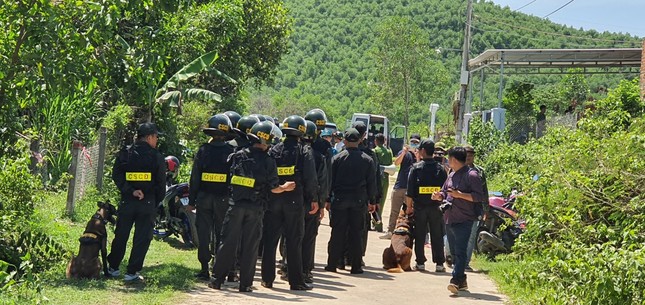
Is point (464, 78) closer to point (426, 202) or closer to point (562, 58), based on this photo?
point (562, 58)

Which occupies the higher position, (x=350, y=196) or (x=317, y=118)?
(x=317, y=118)

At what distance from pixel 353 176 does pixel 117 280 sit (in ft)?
12.9

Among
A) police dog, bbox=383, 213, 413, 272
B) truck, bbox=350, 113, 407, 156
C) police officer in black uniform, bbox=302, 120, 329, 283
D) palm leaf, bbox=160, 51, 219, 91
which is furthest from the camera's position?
truck, bbox=350, 113, 407, 156

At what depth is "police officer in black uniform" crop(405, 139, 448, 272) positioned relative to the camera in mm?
14414

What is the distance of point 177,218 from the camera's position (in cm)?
1548

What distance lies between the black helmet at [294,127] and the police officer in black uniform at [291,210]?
1 cm

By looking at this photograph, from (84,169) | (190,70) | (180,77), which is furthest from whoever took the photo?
(190,70)

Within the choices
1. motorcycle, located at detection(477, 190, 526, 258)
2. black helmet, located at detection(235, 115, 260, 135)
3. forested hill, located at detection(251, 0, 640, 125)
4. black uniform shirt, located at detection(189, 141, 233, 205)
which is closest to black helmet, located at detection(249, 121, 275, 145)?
black uniform shirt, located at detection(189, 141, 233, 205)

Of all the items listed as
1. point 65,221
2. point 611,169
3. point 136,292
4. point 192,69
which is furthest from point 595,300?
point 192,69

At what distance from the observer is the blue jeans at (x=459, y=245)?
1218 centimetres

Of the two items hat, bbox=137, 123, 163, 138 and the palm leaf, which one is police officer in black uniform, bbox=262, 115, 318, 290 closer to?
hat, bbox=137, 123, 163, 138

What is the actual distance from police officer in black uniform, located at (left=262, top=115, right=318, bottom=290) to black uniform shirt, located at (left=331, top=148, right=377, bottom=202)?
1769mm

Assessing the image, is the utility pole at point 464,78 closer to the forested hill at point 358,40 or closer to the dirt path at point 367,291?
the dirt path at point 367,291

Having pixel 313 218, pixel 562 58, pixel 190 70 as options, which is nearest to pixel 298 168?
pixel 313 218
